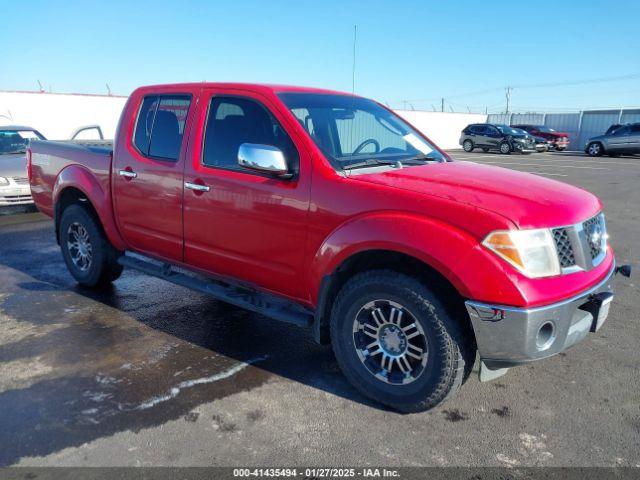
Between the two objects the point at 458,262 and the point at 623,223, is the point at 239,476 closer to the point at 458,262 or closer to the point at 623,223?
the point at 458,262

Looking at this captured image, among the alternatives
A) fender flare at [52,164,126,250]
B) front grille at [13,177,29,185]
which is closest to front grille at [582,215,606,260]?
fender flare at [52,164,126,250]

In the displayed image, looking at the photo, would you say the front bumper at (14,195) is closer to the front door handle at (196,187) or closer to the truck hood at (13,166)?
the truck hood at (13,166)

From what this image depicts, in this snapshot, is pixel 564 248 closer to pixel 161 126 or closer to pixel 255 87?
pixel 255 87

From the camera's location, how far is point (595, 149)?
89.7 feet

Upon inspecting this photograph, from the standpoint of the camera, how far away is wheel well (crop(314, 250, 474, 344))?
2898 millimetres

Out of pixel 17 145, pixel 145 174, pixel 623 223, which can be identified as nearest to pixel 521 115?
pixel 623 223

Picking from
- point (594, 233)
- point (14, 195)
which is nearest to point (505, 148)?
point (14, 195)

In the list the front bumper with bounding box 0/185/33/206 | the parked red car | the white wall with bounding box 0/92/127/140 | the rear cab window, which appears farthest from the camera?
the parked red car

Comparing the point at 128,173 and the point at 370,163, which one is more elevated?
the point at 370,163

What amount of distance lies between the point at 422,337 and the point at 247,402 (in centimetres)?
115

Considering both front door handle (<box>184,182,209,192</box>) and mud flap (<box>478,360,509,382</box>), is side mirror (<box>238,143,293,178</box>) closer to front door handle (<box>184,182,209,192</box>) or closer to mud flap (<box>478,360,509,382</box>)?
front door handle (<box>184,182,209,192</box>)

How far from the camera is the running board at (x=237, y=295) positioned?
3.49 metres

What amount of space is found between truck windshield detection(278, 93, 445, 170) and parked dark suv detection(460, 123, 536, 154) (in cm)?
2624

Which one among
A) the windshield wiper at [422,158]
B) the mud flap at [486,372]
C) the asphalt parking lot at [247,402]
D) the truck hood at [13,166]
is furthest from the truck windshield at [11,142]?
the mud flap at [486,372]
